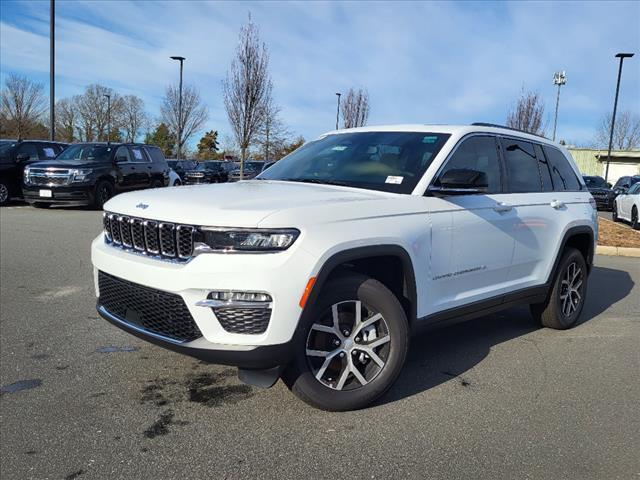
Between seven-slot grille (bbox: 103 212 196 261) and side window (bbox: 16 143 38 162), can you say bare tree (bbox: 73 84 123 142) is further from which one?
seven-slot grille (bbox: 103 212 196 261)

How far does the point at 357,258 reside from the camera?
3.35 metres

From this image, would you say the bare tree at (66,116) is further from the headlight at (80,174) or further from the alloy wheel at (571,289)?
the alloy wheel at (571,289)

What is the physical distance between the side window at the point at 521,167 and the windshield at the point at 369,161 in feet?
2.83

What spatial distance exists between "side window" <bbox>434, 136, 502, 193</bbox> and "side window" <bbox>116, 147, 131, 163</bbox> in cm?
1307

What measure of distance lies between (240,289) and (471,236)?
189 centimetres

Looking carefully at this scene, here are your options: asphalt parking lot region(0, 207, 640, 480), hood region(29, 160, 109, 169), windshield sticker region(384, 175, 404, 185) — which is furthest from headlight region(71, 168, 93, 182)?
windshield sticker region(384, 175, 404, 185)

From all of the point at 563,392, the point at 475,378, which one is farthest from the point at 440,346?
the point at 563,392

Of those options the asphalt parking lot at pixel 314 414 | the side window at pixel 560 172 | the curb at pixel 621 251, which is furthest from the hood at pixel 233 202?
the curb at pixel 621 251

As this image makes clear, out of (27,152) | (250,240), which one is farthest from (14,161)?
(250,240)

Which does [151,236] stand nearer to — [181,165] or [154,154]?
[154,154]

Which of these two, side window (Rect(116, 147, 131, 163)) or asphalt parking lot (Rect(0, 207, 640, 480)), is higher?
side window (Rect(116, 147, 131, 163))

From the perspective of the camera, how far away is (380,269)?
377cm

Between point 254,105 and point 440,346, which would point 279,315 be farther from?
point 254,105

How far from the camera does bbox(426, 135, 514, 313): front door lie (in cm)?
391
